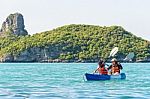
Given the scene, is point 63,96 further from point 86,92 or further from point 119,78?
point 119,78

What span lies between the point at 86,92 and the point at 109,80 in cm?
1445

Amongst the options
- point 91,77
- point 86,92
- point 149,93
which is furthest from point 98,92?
point 91,77

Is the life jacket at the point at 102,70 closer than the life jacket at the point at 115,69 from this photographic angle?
Yes

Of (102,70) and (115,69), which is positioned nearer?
(102,70)

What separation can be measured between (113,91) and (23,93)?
21.0ft

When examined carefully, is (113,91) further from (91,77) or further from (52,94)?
(91,77)

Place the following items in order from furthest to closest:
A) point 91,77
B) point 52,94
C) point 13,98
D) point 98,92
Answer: point 91,77 → point 98,92 → point 52,94 → point 13,98

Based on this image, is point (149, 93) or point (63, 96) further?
point (149, 93)

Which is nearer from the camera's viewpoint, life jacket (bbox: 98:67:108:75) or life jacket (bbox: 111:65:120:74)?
life jacket (bbox: 98:67:108:75)

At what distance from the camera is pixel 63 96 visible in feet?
110

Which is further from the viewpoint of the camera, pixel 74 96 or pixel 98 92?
pixel 98 92

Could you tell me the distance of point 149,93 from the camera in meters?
36.5

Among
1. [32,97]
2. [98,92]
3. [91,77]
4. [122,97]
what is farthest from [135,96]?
[91,77]

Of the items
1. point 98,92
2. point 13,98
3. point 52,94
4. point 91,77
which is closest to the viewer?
point 13,98
